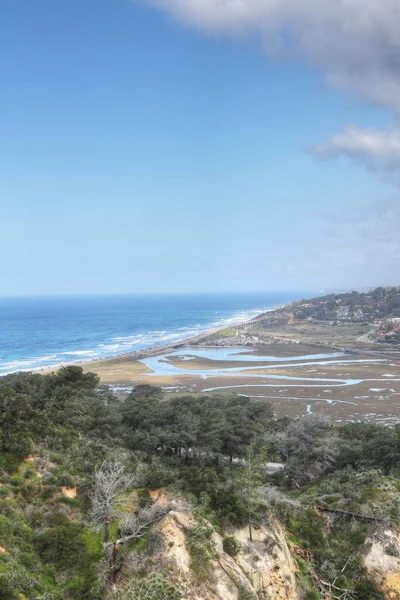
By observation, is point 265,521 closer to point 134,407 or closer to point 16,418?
point 16,418

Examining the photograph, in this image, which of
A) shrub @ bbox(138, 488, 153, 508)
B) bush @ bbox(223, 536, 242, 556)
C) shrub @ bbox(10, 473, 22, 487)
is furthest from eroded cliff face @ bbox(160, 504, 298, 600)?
shrub @ bbox(10, 473, 22, 487)

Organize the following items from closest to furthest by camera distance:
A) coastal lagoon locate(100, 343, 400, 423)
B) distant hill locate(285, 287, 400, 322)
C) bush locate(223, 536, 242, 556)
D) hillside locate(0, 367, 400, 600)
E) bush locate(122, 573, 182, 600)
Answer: bush locate(122, 573, 182, 600) < hillside locate(0, 367, 400, 600) < bush locate(223, 536, 242, 556) < coastal lagoon locate(100, 343, 400, 423) < distant hill locate(285, 287, 400, 322)

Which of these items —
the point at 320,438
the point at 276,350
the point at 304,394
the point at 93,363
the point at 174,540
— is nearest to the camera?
the point at 174,540

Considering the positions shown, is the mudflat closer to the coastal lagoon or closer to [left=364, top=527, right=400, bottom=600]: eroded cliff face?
the coastal lagoon

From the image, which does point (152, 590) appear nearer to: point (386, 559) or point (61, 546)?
point (61, 546)

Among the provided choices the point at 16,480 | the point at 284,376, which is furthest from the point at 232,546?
the point at 284,376

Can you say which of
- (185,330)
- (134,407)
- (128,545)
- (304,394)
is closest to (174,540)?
(128,545)
